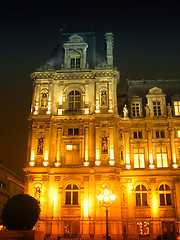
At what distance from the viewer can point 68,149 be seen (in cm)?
3969

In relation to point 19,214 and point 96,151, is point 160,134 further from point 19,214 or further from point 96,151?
point 19,214

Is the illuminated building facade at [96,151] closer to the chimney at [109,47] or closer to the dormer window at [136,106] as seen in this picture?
the dormer window at [136,106]

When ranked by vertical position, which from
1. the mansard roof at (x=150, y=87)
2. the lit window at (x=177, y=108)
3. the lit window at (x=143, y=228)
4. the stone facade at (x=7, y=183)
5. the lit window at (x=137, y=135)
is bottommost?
the lit window at (x=143, y=228)

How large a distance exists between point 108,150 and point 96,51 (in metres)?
16.4

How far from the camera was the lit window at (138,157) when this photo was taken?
40.6m

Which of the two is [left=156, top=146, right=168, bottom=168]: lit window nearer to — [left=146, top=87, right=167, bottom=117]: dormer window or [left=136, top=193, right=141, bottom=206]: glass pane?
[left=136, top=193, right=141, bottom=206]: glass pane

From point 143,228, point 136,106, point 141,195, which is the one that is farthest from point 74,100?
point 143,228

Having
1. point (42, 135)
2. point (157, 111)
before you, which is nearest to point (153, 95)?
point (157, 111)

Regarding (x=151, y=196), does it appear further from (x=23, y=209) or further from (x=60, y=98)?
(x=23, y=209)

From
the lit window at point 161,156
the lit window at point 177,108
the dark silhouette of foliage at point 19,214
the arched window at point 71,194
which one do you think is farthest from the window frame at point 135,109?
the dark silhouette of foliage at point 19,214

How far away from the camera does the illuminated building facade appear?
36.7m

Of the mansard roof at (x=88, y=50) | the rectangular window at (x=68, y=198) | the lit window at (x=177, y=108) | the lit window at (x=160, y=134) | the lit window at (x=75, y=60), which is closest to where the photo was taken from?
the rectangular window at (x=68, y=198)

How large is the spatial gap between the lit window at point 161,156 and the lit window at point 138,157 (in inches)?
79.4

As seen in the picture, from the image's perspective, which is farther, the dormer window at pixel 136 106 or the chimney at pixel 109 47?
the chimney at pixel 109 47
